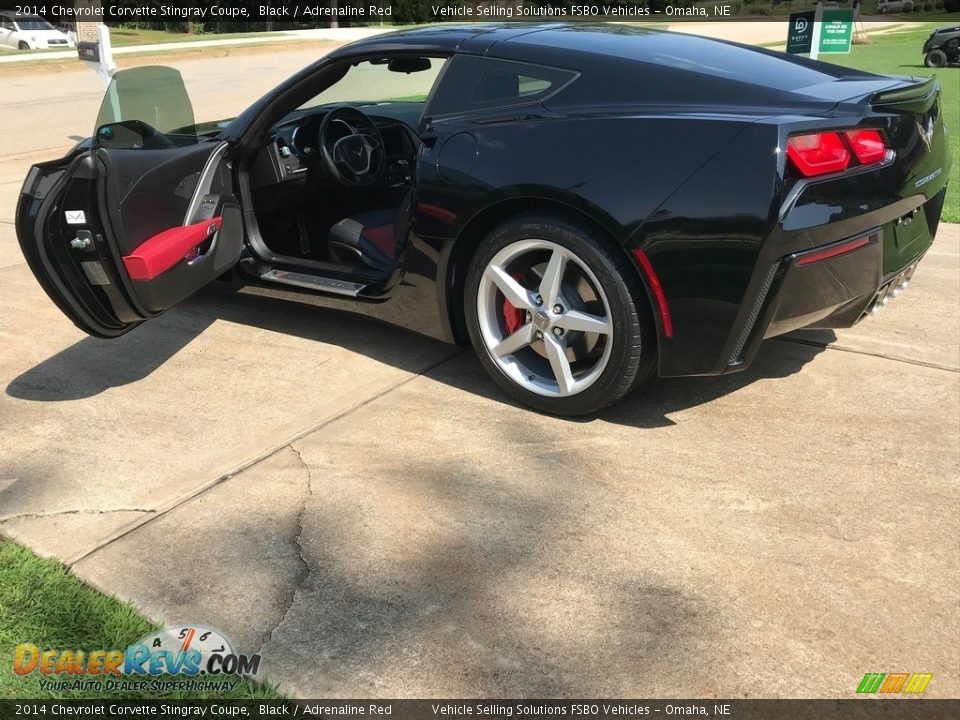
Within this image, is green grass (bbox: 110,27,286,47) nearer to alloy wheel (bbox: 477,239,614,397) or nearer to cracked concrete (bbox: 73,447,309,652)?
alloy wheel (bbox: 477,239,614,397)

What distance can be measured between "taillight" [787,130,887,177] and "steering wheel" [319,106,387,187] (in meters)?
2.35

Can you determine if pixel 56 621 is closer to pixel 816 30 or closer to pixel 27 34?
pixel 816 30

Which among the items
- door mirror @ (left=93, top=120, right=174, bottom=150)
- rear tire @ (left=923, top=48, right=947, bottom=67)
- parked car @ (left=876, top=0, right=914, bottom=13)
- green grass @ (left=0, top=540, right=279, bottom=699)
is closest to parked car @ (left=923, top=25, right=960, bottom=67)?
rear tire @ (left=923, top=48, right=947, bottom=67)

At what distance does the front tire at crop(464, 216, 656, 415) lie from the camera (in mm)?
3426

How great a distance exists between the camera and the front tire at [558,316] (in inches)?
135

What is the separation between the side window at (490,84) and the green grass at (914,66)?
201cm

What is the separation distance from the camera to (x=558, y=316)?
3.59 m

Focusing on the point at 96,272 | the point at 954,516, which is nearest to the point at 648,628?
the point at 954,516

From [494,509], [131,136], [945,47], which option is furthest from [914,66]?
[494,509]

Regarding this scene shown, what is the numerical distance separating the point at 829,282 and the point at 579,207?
2.93 feet

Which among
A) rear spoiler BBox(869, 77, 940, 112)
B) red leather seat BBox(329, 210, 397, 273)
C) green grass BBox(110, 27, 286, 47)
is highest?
rear spoiler BBox(869, 77, 940, 112)

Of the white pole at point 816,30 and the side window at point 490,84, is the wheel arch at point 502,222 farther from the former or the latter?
the white pole at point 816,30

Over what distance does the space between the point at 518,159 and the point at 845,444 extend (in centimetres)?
158

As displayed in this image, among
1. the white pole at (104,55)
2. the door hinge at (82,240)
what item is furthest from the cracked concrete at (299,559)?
the white pole at (104,55)
